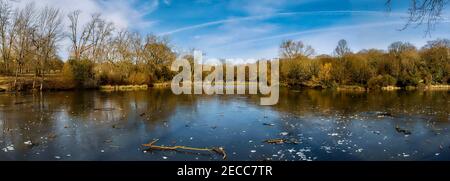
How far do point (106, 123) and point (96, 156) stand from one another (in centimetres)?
489

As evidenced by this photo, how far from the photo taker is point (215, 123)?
1195 cm

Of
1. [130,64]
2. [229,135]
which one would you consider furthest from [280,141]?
[130,64]

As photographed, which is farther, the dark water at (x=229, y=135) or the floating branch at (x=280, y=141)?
the floating branch at (x=280, y=141)

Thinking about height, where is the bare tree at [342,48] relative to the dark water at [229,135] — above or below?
above

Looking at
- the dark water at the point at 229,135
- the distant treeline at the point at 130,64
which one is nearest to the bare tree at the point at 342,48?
the distant treeline at the point at 130,64
